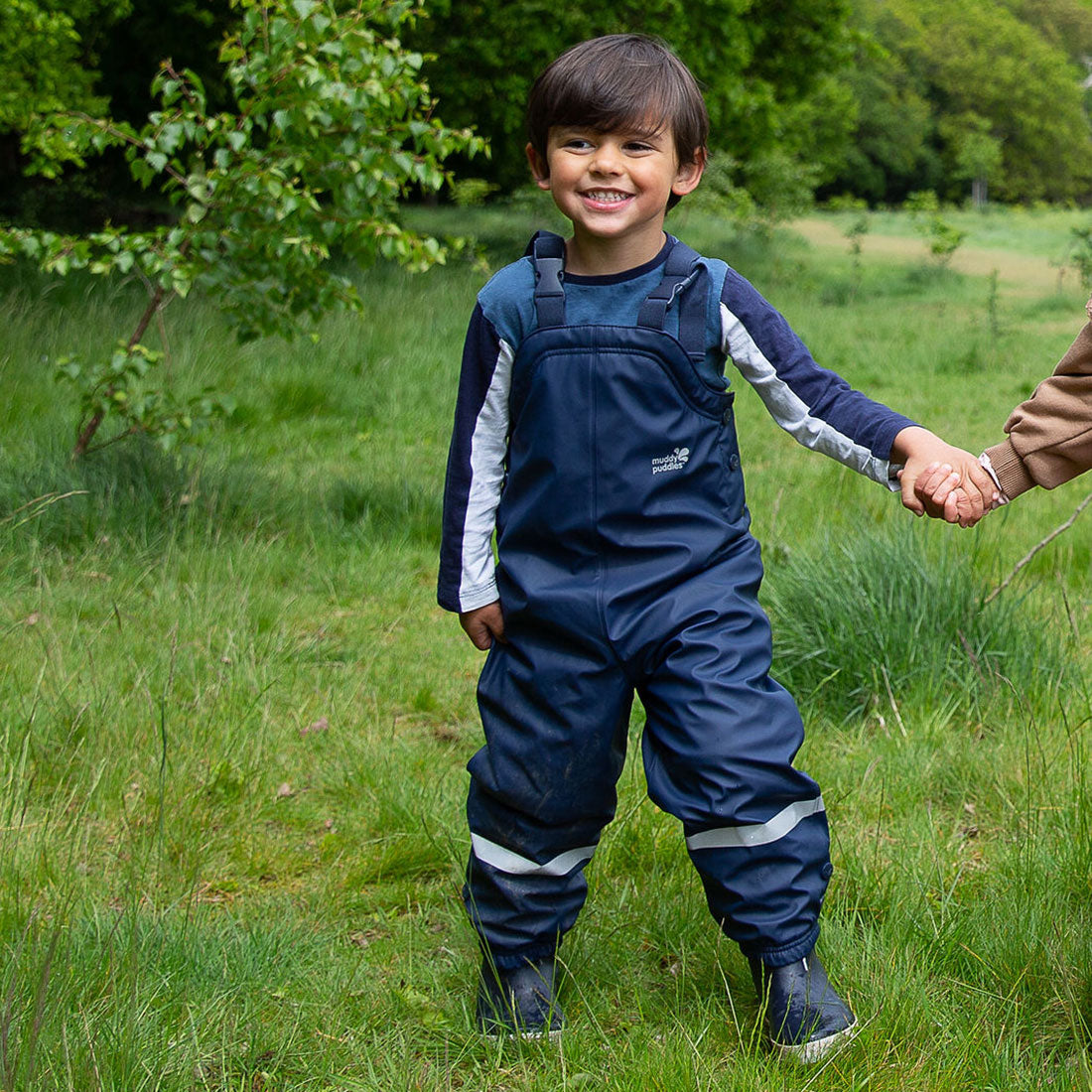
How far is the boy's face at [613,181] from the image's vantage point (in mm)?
2137

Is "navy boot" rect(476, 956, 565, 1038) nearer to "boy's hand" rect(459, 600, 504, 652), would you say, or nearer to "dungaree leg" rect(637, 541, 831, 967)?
"dungaree leg" rect(637, 541, 831, 967)

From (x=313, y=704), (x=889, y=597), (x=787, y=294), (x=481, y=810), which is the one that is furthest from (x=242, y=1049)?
(x=787, y=294)

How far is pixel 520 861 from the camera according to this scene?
7.34ft

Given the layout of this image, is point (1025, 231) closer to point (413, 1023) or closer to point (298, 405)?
point (298, 405)

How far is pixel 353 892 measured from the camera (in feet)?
8.93

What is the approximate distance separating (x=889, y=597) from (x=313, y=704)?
5.19 feet

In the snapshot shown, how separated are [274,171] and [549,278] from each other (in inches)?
116

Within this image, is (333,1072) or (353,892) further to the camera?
(353,892)

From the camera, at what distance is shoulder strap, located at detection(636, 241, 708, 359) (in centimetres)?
211

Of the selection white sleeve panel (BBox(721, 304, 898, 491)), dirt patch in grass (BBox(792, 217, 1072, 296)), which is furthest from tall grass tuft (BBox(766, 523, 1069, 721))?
dirt patch in grass (BBox(792, 217, 1072, 296))

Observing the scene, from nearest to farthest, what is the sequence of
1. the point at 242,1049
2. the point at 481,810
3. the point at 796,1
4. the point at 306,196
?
1. the point at 242,1049
2. the point at 481,810
3. the point at 306,196
4. the point at 796,1

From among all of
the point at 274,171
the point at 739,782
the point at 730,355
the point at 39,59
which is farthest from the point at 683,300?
the point at 39,59

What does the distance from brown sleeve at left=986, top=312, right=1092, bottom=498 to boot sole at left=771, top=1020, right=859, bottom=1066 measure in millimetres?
922

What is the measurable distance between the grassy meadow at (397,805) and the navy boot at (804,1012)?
5 cm
